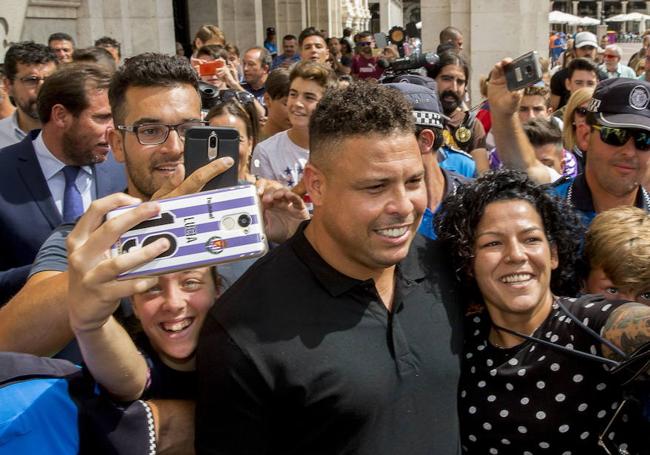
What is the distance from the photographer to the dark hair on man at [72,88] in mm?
3434

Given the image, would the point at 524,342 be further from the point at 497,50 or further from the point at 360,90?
the point at 497,50

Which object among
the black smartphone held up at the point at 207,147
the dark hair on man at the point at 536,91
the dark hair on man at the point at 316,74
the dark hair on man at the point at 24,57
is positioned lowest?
the black smartphone held up at the point at 207,147

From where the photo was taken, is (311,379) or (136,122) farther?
(136,122)

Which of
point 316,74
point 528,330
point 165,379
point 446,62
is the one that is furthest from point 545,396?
point 446,62

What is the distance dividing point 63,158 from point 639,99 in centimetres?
260

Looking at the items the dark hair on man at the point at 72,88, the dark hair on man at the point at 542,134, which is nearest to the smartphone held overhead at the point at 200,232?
the dark hair on man at the point at 72,88

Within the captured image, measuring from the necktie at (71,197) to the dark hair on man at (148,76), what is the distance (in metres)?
0.82

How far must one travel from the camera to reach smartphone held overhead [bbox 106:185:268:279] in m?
1.66

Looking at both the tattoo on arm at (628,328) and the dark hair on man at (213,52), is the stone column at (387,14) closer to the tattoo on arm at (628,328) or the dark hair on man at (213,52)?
the dark hair on man at (213,52)

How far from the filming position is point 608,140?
3172mm

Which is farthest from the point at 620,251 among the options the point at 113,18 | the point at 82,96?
the point at 113,18

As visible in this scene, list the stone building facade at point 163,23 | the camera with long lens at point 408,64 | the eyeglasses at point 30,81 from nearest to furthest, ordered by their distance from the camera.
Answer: the camera with long lens at point 408,64
the eyeglasses at point 30,81
the stone building facade at point 163,23

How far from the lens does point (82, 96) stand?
3430 millimetres

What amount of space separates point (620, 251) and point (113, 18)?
8.32m
